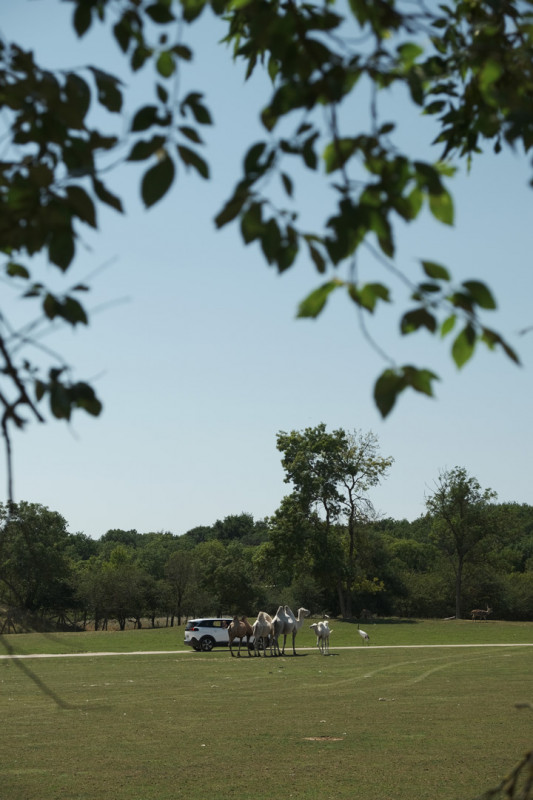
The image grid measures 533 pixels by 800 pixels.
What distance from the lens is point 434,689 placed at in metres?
18.5

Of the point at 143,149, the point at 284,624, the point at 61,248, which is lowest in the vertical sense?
the point at 284,624

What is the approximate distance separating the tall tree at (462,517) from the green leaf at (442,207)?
5878cm

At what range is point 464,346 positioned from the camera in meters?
2.26

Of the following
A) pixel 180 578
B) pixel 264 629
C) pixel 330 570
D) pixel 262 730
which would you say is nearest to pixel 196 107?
pixel 262 730

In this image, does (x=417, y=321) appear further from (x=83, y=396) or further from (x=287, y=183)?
(x=83, y=396)

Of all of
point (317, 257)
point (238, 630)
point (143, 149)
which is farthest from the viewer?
point (238, 630)

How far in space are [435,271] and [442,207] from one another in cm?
23

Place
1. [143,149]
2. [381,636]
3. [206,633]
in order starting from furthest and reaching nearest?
[381,636]
[206,633]
[143,149]

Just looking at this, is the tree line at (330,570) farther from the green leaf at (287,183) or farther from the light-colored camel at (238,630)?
the green leaf at (287,183)

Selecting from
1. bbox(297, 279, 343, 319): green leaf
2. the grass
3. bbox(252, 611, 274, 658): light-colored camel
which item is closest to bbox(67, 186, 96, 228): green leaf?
bbox(297, 279, 343, 319): green leaf

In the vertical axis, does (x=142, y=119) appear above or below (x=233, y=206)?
above

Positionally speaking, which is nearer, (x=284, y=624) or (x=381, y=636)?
(x=284, y=624)

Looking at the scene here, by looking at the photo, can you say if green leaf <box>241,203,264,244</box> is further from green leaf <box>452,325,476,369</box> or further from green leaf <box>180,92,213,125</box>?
green leaf <box>452,325,476,369</box>

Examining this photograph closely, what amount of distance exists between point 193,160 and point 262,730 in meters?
12.1
